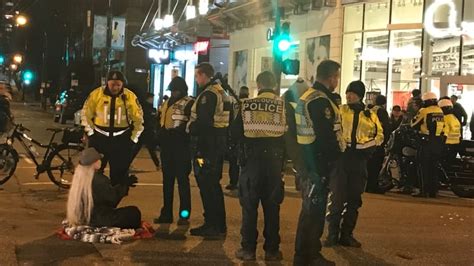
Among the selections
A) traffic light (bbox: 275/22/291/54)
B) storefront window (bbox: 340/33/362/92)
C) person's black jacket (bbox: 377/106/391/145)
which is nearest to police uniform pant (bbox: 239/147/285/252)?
person's black jacket (bbox: 377/106/391/145)

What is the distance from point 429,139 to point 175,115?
5683mm

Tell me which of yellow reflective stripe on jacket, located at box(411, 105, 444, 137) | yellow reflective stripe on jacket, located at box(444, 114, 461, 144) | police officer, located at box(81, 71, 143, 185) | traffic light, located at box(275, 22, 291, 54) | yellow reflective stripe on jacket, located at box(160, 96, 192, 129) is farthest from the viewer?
traffic light, located at box(275, 22, 291, 54)

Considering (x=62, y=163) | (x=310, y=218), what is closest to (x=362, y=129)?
(x=310, y=218)

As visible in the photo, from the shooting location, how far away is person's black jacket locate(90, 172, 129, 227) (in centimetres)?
755

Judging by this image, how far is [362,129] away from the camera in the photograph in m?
8.12

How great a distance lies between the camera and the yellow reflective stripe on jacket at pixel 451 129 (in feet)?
41.2

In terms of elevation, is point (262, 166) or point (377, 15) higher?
point (377, 15)

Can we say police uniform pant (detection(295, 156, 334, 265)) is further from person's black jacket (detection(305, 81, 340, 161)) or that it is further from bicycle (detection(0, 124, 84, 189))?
bicycle (detection(0, 124, 84, 189))

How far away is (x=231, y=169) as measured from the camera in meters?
12.7

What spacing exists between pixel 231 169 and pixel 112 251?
571cm

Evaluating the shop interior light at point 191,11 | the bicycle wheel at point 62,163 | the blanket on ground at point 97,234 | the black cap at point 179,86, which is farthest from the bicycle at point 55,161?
the shop interior light at point 191,11

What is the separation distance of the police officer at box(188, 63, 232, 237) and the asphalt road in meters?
0.32

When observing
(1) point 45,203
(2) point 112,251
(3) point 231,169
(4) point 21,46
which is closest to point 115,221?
(2) point 112,251

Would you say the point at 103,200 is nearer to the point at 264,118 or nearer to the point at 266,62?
the point at 264,118
